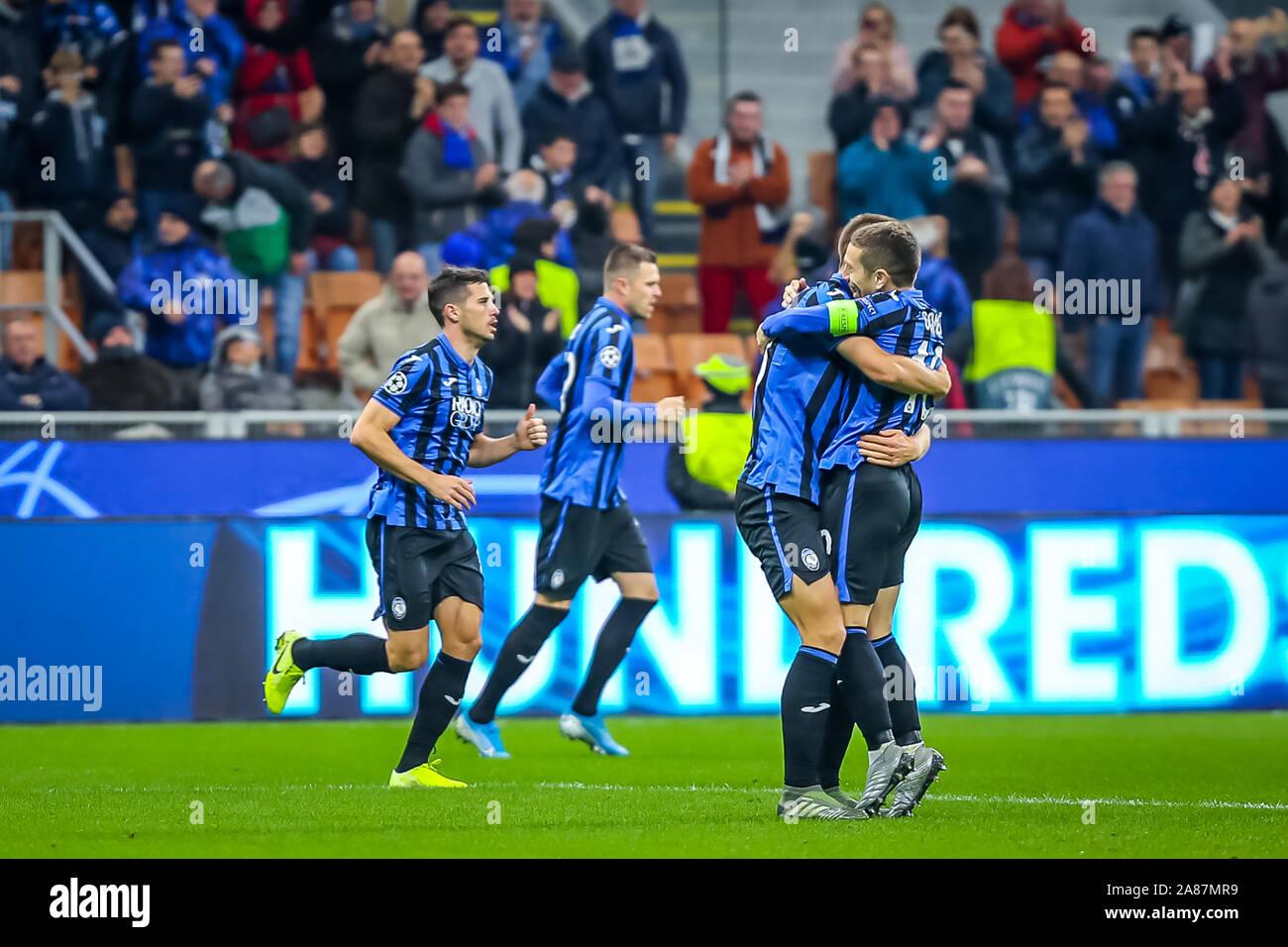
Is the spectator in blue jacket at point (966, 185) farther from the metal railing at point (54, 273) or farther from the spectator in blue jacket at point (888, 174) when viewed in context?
the metal railing at point (54, 273)

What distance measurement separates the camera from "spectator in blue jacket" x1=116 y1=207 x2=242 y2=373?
11.4m

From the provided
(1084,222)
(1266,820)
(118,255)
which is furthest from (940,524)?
(118,255)

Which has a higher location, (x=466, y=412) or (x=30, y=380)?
(x=30, y=380)

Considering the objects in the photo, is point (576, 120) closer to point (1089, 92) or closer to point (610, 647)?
point (1089, 92)

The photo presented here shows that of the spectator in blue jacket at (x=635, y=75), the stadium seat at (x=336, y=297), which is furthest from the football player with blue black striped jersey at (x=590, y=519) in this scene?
the spectator in blue jacket at (x=635, y=75)

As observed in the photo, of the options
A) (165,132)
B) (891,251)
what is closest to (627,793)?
(891,251)

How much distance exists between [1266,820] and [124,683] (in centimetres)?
610

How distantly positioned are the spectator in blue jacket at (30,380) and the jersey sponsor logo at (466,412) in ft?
14.4

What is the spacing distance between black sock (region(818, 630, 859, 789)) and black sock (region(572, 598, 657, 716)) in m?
2.32

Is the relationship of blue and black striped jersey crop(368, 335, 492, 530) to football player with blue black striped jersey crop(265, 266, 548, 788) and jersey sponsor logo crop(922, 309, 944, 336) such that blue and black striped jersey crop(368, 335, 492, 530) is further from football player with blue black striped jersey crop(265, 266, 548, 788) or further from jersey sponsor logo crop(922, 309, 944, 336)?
jersey sponsor logo crop(922, 309, 944, 336)

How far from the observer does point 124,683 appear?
9922 millimetres

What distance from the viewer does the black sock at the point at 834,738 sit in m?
6.30

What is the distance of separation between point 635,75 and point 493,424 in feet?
11.9

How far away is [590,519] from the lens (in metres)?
8.52
